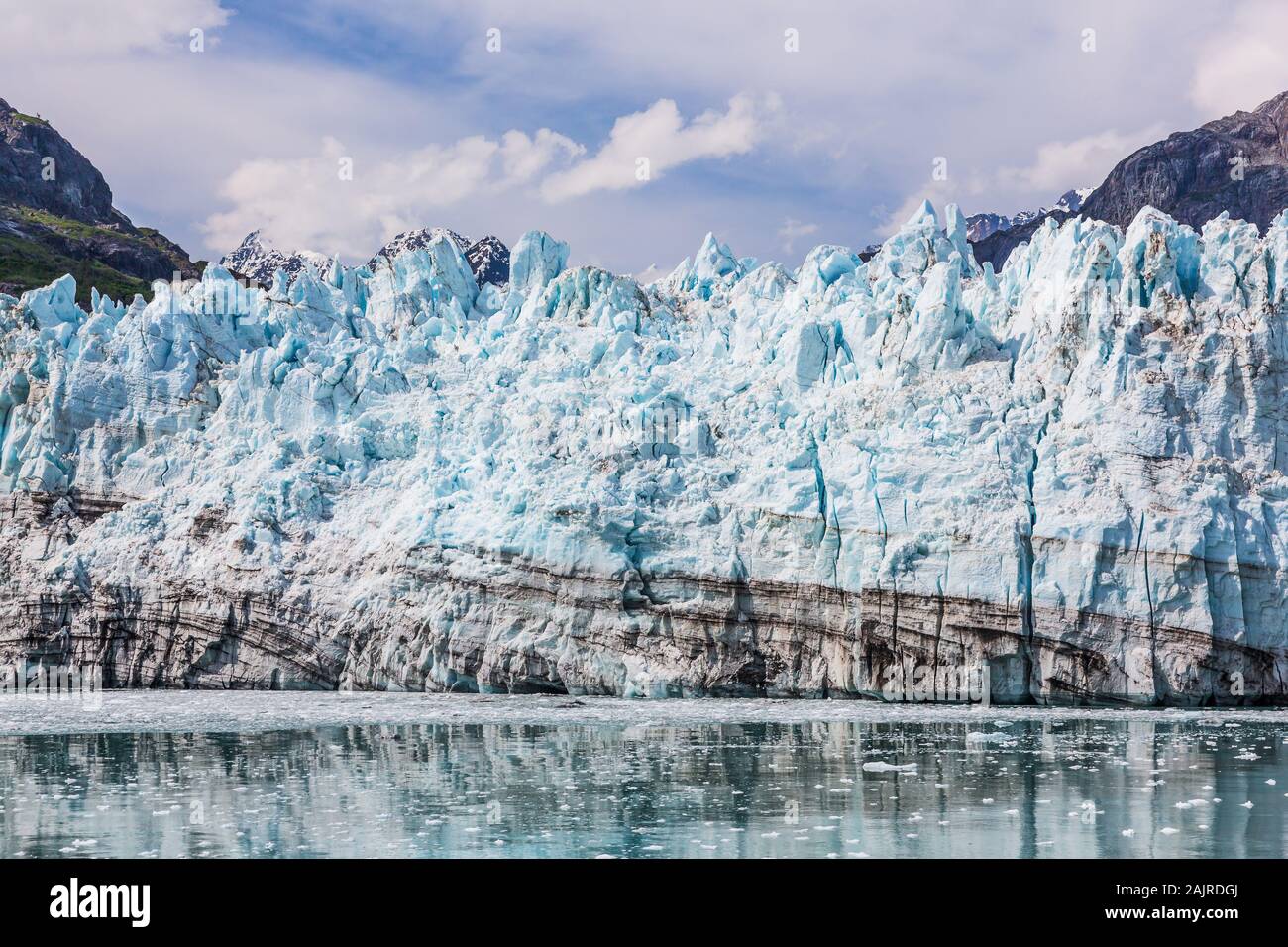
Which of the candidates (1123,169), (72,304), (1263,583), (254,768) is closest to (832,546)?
(1263,583)

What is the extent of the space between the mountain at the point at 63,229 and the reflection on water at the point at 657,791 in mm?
50519

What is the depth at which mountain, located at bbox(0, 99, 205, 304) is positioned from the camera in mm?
68062

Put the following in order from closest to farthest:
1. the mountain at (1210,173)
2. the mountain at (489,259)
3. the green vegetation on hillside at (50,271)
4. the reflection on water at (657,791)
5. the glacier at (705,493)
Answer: the reflection on water at (657,791) < the glacier at (705,493) < the green vegetation on hillside at (50,271) < the mountain at (489,259) < the mountain at (1210,173)

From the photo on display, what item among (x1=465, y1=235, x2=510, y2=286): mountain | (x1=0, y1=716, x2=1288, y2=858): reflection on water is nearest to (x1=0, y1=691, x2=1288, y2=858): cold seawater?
(x1=0, y1=716, x2=1288, y2=858): reflection on water

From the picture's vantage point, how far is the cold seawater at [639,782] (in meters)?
11.9

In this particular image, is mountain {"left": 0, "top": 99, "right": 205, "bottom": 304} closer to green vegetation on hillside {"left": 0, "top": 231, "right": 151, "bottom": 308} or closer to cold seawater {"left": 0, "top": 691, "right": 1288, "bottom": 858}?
green vegetation on hillside {"left": 0, "top": 231, "right": 151, "bottom": 308}

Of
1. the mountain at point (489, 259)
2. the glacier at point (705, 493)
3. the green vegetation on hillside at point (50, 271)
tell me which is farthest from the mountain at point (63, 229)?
the glacier at point (705, 493)

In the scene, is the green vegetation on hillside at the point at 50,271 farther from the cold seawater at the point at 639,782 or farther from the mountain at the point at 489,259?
the cold seawater at the point at 639,782

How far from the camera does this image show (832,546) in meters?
24.7
